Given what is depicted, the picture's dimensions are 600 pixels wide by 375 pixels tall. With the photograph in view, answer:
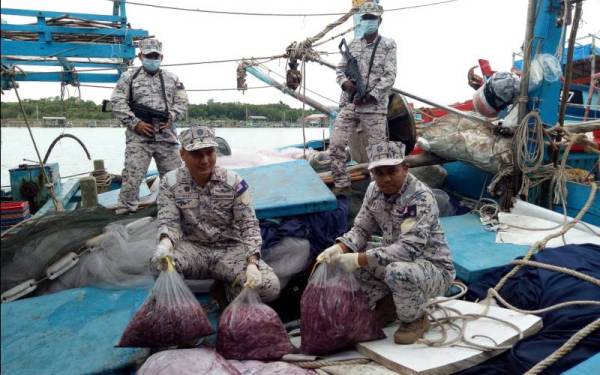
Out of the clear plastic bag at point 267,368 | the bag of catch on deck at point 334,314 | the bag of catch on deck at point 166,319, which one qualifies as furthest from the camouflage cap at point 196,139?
the clear plastic bag at point 267,368

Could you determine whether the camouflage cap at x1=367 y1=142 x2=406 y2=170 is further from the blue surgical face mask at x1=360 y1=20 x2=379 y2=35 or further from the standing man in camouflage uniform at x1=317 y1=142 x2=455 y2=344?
the blue surgical face mask at x1=360 y1=20 x2=379 y2=35

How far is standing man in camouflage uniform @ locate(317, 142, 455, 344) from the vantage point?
274cm

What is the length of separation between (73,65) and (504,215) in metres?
7.17

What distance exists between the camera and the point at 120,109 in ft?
15.2

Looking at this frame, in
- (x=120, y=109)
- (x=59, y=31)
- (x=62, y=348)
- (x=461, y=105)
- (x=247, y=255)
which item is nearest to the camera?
(x=62, y=348)

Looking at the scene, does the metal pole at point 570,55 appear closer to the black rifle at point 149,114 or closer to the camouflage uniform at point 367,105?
the camouflage uniform at point 367,105

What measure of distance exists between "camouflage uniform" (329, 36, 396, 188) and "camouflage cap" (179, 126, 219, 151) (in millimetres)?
2099

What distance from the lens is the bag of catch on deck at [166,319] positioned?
2562mm

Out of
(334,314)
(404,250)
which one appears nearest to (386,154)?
(404,250)

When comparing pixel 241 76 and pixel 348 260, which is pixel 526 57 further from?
pixel 241 76

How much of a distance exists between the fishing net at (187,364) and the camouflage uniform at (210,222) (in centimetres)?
67

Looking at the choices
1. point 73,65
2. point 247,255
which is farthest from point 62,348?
point 73,65

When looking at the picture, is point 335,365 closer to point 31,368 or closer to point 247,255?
point 247,255

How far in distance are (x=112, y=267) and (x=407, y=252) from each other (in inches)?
91.0
